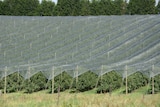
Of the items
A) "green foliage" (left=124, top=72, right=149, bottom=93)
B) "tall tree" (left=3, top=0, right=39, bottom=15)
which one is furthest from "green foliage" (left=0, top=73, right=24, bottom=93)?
"tall tree" (left=3, top=0, right=39, bottom=15)

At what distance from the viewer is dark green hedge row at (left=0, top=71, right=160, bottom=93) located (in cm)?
2409

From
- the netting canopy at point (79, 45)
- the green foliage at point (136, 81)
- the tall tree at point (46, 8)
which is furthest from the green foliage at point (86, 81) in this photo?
the tall tree at point (46, 8)

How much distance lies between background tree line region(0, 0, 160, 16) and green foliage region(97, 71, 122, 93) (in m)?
27.0

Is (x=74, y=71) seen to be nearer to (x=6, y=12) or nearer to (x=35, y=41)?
(x=35, y=41)

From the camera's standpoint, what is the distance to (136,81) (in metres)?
24.2

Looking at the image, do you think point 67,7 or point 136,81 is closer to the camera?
point 136,81

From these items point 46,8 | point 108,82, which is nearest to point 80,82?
point 108,82

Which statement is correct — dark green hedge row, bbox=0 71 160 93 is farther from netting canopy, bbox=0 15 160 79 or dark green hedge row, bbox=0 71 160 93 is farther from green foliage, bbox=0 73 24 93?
netting canopy, bbox=0 15 160 79

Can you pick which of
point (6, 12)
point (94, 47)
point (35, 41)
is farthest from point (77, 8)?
point (94, 47)

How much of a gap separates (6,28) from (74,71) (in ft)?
57.6

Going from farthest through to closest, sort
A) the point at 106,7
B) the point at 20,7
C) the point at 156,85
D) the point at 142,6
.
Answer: the point at 20,7 < the point at 106,7 < the point at 142,6 < the point at 156,85

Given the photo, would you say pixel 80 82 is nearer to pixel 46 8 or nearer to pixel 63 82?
pixel 63 82

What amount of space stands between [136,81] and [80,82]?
354cm

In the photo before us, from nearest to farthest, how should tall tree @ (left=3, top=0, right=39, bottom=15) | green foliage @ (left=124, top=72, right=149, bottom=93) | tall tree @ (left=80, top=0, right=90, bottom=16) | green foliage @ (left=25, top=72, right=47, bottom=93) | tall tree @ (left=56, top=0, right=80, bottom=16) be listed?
green foliage @ (left=124, top=72, right=149, bottom=93), green foliage @ (left=25, top=72, right=47, bottom=93), tall tree @ (left=80, top=0, right=90, bottom=16), tall tree @ (left=56, top=0, right=80, bottom=16), tall tree @ (left=3, top=0, right=39, bottom=15)
